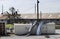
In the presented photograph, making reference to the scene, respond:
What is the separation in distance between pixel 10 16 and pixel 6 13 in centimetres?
202

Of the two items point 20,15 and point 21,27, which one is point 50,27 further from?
point 20,15

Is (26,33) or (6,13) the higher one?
(6,13)

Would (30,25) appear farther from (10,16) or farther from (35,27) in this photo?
(10,16)

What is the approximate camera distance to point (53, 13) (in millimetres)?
65125

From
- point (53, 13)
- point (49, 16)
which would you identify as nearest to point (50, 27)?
point (49, 16)

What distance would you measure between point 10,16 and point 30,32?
29129 mm

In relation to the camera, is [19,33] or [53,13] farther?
[53,13]

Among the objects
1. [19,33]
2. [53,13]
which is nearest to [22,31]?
[19,33]

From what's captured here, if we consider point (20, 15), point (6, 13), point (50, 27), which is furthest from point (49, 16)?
point (50, 27)

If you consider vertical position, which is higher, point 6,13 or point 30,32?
point 6,13

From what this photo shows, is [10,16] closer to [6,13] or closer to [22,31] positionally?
[6,13]

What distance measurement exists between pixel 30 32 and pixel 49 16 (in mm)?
29277

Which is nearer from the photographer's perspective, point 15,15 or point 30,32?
point 30,32

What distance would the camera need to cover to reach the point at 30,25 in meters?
33.7
